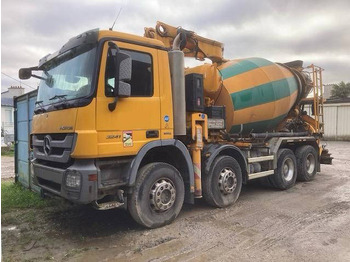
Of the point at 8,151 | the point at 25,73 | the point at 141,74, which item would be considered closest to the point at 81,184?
the point at 141,74

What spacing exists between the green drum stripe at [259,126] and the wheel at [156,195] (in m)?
2.39

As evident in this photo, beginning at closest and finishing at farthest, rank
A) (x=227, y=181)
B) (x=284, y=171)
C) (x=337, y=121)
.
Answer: (x=227, y=181) → (x=284, y=171) → (x=337, y=121)

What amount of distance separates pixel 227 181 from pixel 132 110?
2.57 meters

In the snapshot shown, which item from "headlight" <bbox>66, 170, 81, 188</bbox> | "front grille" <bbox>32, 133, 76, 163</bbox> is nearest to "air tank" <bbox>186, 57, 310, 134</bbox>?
"front grille" <bbox>32, 133, 76, 163</bbox>

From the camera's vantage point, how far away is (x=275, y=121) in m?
8.21

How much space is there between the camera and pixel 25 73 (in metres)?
5.70

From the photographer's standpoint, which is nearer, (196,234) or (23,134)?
(196,234)

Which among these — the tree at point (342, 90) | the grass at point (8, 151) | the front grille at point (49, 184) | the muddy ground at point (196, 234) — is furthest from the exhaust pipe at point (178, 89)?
the tree at point (342, 90)

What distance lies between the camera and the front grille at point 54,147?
4297 millimetres

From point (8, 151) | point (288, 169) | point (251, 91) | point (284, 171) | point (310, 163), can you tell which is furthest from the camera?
point (8, 151)

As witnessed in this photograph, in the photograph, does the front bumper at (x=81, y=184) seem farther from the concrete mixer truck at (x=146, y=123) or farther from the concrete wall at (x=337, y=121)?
the concrete wall at (x=337, y=121)

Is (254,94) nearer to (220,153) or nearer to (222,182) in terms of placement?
(220,153)

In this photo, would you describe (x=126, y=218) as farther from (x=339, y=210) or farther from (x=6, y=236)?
(x=339, y=210)

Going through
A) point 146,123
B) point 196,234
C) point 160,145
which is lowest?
point 196,234
